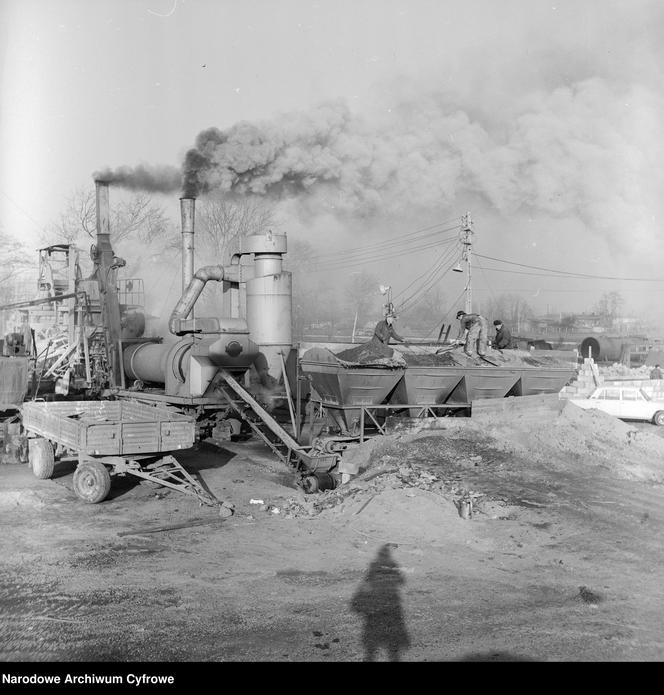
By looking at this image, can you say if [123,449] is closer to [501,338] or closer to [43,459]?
[43,459]

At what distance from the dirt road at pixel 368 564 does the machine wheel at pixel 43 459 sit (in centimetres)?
16

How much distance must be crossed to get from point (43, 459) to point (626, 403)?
49.3 feet

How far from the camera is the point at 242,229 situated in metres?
29.8

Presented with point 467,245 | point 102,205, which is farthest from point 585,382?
point 102,205

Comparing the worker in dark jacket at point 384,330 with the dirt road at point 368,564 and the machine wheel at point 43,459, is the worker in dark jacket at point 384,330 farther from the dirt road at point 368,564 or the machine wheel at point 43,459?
the machine wheel at point 43,459

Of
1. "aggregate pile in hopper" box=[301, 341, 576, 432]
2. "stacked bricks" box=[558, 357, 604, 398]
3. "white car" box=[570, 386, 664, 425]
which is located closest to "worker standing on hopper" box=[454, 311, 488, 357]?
"aggregate pile in hopper" box=[301, 341, 576, 432]

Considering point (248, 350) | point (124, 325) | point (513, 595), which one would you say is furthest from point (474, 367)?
point (124, 325)

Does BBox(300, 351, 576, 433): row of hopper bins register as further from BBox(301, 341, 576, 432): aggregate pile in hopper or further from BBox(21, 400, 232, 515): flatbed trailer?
BBox(21, 400, 232, 515): flatbed trailer

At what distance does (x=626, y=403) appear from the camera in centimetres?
1970

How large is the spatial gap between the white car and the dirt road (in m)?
7.81

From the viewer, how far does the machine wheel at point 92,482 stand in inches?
393

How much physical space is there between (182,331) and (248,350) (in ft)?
6.49

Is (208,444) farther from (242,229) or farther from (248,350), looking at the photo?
(242,229)

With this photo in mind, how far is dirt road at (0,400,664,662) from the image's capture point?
17.9 ft
